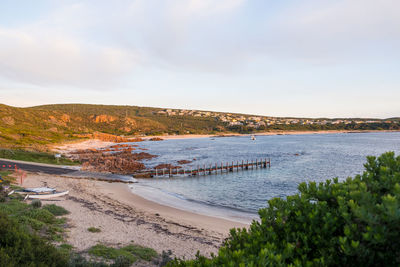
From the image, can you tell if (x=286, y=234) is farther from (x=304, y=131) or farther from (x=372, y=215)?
(x=304, y=131)

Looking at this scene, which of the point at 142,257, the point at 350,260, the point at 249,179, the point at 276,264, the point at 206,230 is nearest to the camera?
the point at 276,264

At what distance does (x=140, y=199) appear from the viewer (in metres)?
20.6

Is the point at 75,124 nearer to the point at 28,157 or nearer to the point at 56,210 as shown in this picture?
the point at 28,157

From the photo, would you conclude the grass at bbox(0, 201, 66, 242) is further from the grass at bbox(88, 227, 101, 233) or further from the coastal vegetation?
the grass at bbox(88, 227, 101, 233)

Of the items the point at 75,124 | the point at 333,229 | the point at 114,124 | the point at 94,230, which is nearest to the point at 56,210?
the point at 94,230

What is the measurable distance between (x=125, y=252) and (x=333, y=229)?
7817mm

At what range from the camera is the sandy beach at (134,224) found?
33.6 ft

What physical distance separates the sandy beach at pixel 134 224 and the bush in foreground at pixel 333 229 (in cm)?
712

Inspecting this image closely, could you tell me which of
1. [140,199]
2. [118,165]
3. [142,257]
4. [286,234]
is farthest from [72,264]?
[118,165]

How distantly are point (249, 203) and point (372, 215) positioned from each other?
19836mm

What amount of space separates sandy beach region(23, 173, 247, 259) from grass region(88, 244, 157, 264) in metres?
0.56

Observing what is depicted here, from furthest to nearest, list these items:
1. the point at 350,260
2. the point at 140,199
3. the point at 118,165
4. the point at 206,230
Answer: the point at 118,165 < the point at 140,199 < the point at 206,230 < the point at 350,260

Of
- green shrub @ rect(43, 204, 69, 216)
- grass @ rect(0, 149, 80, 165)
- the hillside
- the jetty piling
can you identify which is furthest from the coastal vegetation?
the hillside

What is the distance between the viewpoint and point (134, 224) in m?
13.2
